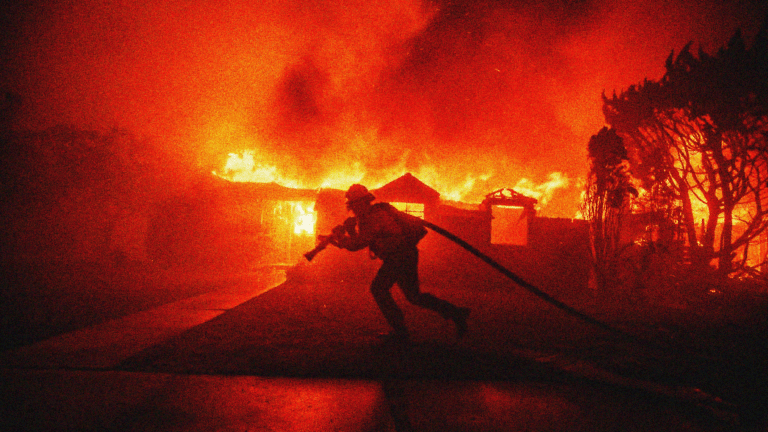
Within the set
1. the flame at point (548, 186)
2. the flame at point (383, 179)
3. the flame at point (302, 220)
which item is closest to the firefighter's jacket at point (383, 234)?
the flame at point (302, 220)

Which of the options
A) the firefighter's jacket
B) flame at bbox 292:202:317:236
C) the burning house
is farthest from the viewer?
flame at bbox 292:202:317:236

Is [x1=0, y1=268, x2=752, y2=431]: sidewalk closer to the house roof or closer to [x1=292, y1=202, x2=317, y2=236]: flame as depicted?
the house roof

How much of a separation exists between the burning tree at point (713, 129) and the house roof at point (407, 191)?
7550 millimetres

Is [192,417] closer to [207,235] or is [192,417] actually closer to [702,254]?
A: [702,254]

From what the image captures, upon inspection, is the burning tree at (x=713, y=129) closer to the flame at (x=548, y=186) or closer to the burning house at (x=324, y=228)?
the burning house at (x=324, y=228)

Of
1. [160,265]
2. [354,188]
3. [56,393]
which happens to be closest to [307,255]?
[354,188]

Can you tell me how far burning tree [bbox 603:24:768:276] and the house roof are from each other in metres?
7.55

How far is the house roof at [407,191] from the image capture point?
12.4m

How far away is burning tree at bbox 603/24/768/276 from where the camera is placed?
11.9 m

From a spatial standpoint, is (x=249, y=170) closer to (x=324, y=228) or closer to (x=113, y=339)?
(x=324, y=228)

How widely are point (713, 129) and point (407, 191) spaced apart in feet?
32.8

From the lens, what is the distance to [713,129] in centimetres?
1260

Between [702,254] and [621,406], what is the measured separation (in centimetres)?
1196

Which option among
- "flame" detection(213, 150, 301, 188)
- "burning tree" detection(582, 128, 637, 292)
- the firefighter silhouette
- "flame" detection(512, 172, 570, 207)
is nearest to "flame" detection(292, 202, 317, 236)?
"flame" detection(213, 150, 301, 188)
